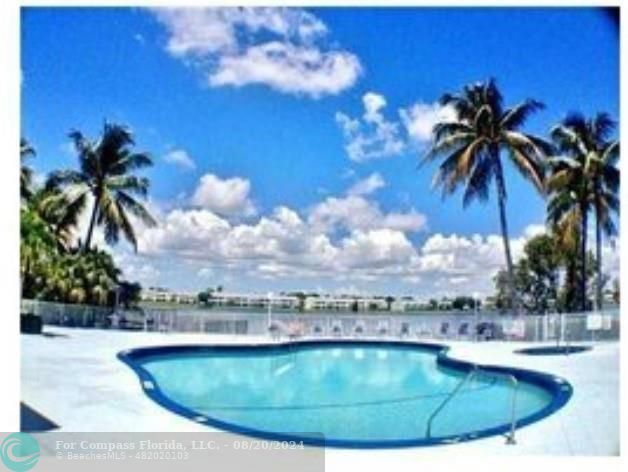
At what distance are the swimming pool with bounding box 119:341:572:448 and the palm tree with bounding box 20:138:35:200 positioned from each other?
2.25 m

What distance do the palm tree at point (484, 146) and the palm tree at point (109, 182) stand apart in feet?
11.2

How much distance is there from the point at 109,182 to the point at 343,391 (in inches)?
148

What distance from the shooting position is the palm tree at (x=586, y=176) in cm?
1016

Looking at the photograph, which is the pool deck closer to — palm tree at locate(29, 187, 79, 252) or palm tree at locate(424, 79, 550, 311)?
palm tree at locate(29, 187, 79, 252)

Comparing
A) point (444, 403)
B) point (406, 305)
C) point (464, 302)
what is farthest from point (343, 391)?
point (464, 302)

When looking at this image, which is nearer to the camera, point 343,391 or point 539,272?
point 343,391

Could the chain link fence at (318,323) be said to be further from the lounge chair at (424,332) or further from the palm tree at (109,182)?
the palm tree at (109,182)

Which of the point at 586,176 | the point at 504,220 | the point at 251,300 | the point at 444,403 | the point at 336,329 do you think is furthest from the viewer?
the point at 336,329

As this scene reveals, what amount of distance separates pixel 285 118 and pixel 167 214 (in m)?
1.79

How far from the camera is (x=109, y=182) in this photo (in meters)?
11.5

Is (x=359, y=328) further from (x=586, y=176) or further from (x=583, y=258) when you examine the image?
(x=586, y=176)

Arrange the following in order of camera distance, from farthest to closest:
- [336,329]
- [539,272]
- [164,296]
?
[336,329] → [164,296] → [539,272]

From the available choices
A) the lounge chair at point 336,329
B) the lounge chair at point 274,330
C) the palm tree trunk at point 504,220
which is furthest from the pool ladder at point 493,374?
the lounge chair at point 274,330

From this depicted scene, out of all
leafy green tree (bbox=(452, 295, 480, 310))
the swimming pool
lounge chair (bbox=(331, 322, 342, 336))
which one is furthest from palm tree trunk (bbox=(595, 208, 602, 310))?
lounge chair (bbox=(331, 322, 342, 336))
